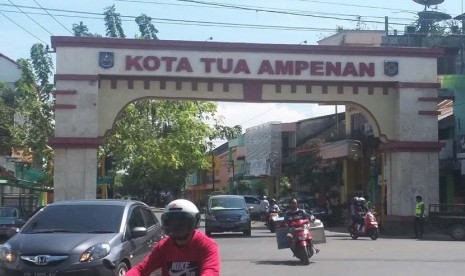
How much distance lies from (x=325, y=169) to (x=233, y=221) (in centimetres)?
1889

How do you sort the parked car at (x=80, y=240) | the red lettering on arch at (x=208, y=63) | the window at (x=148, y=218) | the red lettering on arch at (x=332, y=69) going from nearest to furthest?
the parked car at (x=80, y=240), the window at (x=148, y=218), the red lettering on arch at (x=208, y=63), the red lettering on arch at (x=332, y=69)

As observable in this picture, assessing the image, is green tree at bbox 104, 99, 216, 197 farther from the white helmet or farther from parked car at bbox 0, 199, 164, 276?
the white helmet

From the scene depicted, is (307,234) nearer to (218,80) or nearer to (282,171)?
(218,80)

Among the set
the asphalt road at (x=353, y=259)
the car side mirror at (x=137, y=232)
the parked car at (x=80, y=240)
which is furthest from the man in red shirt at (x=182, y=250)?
the asphalt road at (x=353, y=259)

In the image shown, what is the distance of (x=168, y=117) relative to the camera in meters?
44.8

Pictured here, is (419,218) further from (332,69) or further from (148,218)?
(148,218)

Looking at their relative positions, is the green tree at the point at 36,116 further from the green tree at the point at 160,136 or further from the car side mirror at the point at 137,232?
the car side mirror at the point at 137,232

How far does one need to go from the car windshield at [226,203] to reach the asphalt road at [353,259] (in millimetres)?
5923

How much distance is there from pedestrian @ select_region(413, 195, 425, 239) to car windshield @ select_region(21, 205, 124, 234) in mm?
20088

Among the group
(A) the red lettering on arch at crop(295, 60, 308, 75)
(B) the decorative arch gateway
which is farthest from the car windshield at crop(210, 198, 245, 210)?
(A) the red lettering on arch at crop(295, 60, 308, 75)

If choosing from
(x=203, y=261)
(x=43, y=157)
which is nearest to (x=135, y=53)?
(x=43, y=157)

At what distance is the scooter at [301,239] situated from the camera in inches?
758

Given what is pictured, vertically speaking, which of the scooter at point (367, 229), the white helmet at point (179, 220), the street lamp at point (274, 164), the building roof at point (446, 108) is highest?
the building roof at point (446, 108)

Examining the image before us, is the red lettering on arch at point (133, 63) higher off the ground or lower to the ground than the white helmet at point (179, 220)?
higher
